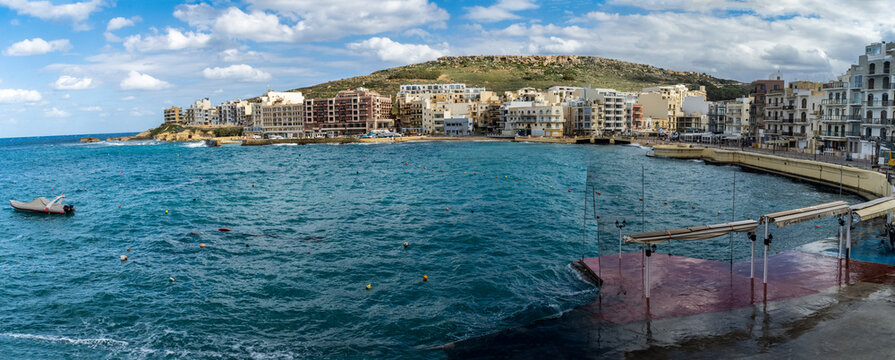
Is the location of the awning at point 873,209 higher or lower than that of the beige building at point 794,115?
lower

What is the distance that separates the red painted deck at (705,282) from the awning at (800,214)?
5.48 ft

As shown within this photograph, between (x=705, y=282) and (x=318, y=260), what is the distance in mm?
14289

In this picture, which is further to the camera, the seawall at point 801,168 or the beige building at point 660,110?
the beige building at point 660,110

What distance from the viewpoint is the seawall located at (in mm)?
33000

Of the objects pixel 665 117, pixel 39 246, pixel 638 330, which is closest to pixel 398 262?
pixel 638 330

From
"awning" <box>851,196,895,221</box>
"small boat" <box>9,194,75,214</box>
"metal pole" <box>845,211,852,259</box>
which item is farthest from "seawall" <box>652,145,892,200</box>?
"small boat" <box>9,194,75,214</box>

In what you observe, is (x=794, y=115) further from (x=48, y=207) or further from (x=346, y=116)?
(x=346, y=116)

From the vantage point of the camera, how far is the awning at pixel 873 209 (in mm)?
16266

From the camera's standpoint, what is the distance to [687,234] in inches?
544

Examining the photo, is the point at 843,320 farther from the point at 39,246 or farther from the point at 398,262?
the point at 39,246

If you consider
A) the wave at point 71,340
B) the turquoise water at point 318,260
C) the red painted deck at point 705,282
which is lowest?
the wave at point 71,340

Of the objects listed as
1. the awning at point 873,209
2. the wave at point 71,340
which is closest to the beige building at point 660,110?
the awning at point 873,209

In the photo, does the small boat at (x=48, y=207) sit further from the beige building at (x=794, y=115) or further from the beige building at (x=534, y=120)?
the beige building at (x=534, y=120)

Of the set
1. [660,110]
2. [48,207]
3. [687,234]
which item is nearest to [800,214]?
[687,234]
